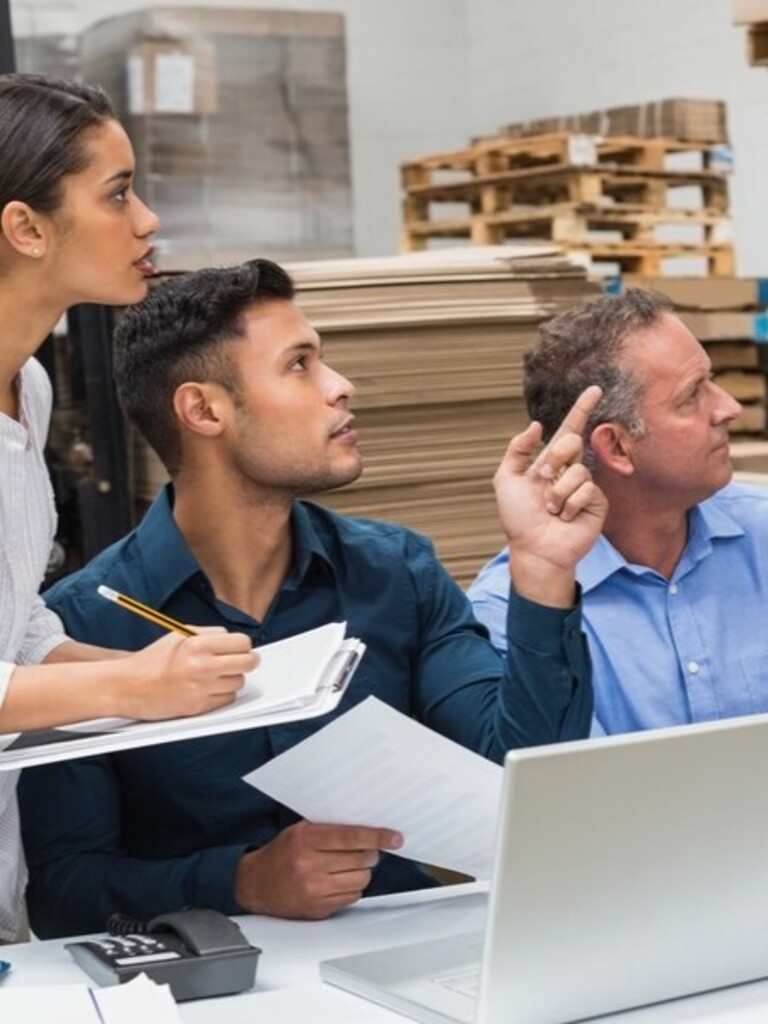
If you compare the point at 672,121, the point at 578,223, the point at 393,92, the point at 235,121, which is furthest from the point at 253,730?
the point at 393,92

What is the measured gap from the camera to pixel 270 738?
2455 mm

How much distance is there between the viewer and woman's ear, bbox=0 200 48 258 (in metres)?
2.23

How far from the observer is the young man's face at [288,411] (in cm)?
250

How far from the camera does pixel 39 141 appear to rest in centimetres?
226

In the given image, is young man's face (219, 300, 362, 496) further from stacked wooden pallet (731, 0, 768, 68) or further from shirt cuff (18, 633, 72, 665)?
stacked wooden pallet (731, 0, 768, 68)

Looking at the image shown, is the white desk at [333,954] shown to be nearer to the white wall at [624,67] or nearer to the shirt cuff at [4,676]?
the shirt cuff at [4,676]

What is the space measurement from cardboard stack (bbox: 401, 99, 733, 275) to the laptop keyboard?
4.98 metres

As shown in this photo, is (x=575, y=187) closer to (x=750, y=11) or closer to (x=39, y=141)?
(x=750, y=11)

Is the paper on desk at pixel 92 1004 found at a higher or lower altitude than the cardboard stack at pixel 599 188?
lower

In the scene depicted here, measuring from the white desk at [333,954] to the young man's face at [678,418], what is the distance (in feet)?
2.94

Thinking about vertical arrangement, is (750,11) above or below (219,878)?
above

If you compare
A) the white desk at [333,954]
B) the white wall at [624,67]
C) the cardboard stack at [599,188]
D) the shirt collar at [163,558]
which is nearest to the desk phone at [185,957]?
the white desk at [333,954]

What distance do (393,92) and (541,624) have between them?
25.2ft

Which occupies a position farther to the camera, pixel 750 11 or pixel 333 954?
pixel 750 11
